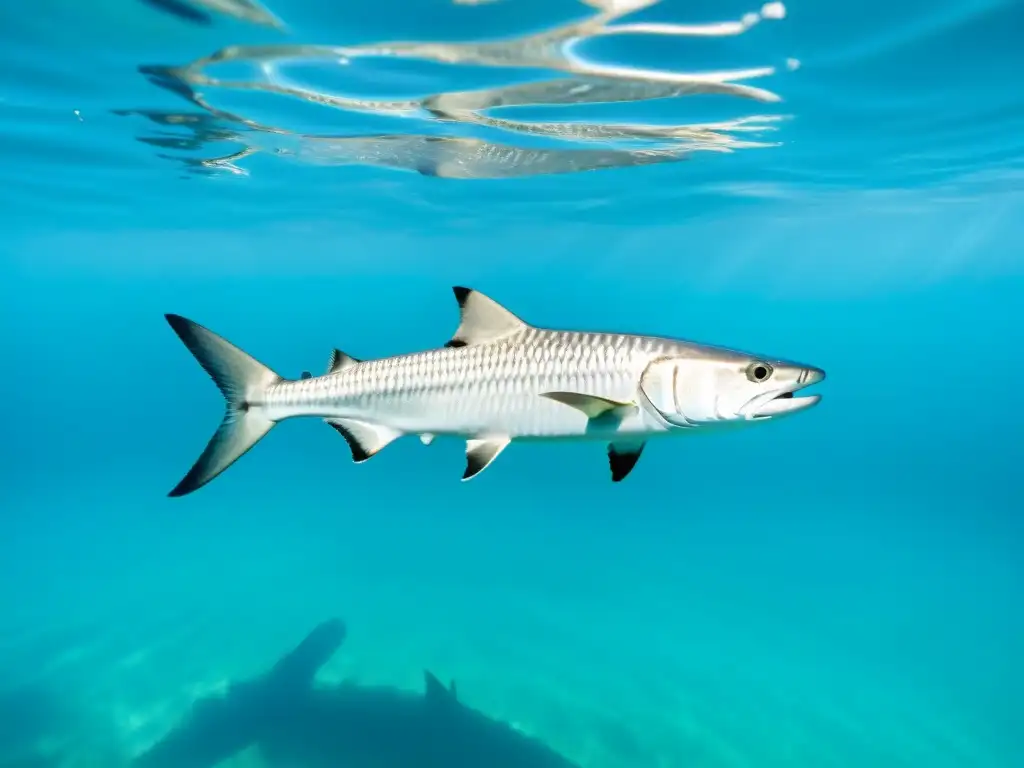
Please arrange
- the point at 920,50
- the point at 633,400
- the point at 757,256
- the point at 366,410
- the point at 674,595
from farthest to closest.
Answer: the point at 757,256, the point at 674,595, the point at 920,50, the point at 366,410, the point at 633,400

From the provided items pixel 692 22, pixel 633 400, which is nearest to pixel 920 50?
pixel 692 22

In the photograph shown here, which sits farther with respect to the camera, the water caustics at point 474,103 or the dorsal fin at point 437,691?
the dorsal fin at point 437,691

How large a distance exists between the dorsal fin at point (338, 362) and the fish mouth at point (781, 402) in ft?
8.78

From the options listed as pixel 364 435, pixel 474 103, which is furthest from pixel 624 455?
pixel 474 103

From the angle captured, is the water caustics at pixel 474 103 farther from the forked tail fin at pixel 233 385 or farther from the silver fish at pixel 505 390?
the silver fish at pixel 505 390

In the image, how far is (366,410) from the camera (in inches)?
183

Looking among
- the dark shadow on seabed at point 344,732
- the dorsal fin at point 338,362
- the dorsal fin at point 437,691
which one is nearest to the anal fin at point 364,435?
the dorsal fin at point 338,362

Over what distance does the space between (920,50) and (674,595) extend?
13.6m

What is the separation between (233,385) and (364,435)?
1.03m

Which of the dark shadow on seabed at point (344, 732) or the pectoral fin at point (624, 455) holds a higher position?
the pectoral fin at point (624, 455)

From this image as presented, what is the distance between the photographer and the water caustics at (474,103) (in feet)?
29.2

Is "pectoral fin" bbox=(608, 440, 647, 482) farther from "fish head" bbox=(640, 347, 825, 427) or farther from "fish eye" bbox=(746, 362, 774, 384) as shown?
"fish eye" bbox=(746, 362, 774, 384)

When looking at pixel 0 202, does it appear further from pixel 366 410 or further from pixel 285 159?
pixel 366 410

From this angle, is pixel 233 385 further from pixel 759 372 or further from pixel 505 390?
pixel 759 372
